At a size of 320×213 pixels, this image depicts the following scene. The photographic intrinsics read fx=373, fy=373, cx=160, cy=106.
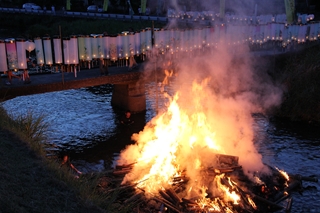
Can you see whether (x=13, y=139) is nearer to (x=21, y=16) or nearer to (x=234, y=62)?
(x=234, y=62)

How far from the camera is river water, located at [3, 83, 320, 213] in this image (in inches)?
632

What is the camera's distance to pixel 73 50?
19078 millimetres

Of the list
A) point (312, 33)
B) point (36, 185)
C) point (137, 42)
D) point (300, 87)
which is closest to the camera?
point (36, 185)

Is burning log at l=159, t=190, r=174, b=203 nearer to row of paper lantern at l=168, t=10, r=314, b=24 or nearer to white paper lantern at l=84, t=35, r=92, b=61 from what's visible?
white paper lantern at l=84, t=35, r=92, b=61

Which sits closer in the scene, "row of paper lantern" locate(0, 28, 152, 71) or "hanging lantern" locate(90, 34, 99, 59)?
"row of paper lantern" locate(0, 28, 152, 71)

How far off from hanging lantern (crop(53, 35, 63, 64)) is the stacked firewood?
796cm

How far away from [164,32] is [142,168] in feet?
38.6

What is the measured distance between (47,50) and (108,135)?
211 inches

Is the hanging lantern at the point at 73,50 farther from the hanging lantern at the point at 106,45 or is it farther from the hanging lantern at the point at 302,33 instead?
the hanging lantern at the point at 302,33

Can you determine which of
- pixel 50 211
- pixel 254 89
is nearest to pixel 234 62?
pixel 254 89

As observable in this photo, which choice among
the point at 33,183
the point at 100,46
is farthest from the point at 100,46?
the point at 33,183

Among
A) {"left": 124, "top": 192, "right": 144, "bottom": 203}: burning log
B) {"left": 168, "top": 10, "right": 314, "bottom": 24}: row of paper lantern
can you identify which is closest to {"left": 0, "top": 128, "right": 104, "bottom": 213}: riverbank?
{"left": 124, "top": 192, "right": 144, "bottom": 203}: burning log

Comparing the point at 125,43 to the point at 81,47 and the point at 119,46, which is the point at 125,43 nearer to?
the point at 119,46

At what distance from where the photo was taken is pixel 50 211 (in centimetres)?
732
